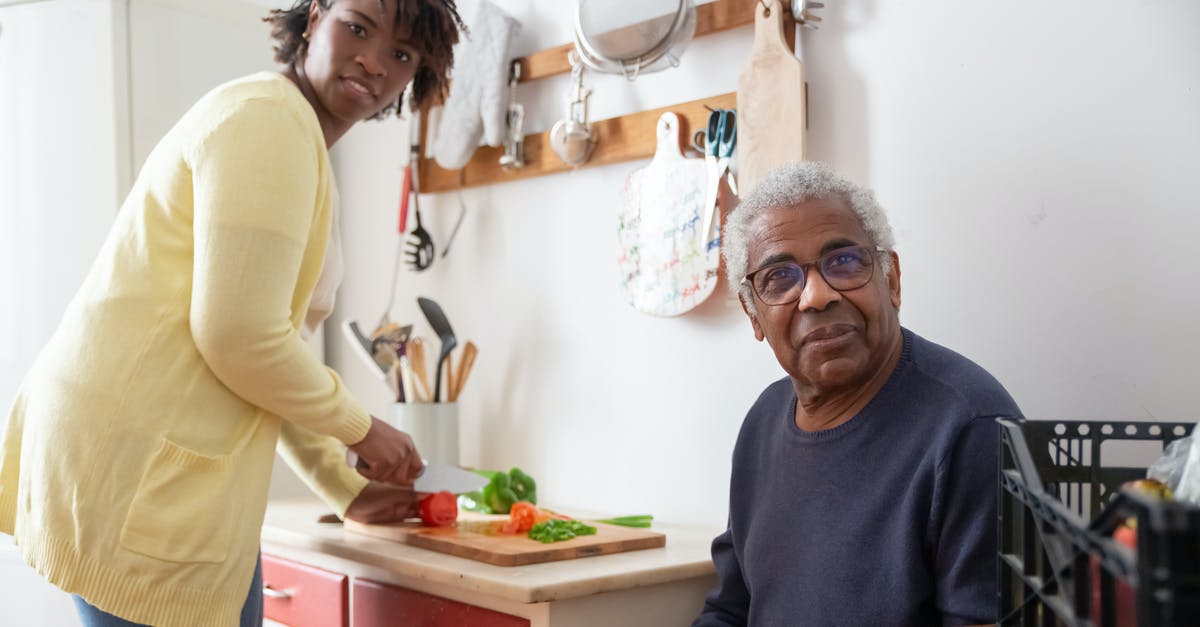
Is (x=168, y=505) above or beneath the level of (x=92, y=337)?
beneath

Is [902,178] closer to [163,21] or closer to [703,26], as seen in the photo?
[703,26]

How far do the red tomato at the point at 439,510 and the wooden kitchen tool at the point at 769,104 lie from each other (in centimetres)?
63

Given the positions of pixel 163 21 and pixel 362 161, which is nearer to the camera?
pixel 163 21

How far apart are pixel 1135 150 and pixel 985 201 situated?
188mm

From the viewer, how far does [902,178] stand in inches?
56.1

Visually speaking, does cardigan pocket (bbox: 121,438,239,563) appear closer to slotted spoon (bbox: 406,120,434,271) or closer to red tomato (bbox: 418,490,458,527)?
red tomato (bbox: 418,490,458,527)

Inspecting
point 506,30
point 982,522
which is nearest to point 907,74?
point 982,522

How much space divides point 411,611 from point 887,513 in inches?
25.8

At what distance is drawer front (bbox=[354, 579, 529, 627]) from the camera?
1279mm

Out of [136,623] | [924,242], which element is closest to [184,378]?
[136,623]

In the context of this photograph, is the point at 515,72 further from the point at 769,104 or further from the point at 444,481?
the point at 444,481

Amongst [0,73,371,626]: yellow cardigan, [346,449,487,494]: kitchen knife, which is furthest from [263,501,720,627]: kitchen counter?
[0,73,371,626]: yellow cardigan

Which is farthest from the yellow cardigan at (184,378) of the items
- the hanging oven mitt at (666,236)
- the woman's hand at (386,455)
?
the hanging oven mitt at (666,236)

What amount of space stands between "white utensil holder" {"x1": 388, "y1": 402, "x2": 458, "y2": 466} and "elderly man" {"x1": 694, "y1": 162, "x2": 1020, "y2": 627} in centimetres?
84
